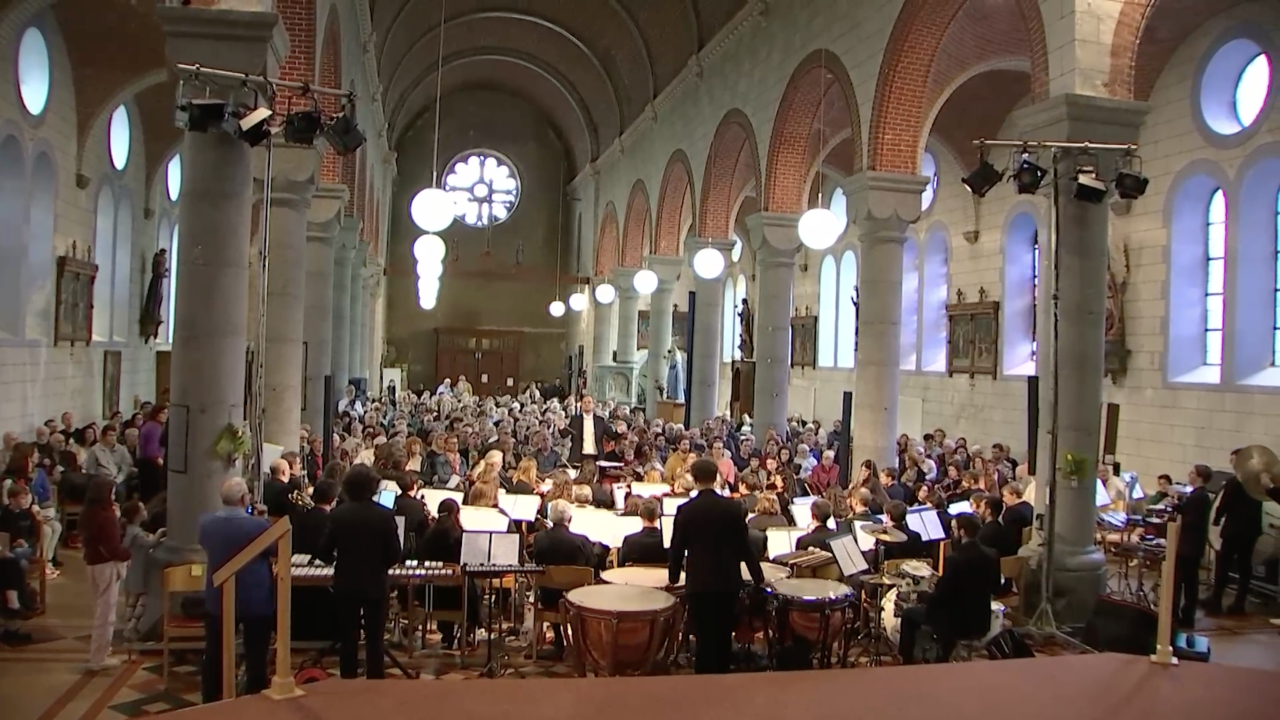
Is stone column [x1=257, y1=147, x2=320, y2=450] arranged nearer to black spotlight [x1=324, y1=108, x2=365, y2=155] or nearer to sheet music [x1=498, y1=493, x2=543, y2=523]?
black spotlight [x1=324, y1=108, x2=365, y2=155]

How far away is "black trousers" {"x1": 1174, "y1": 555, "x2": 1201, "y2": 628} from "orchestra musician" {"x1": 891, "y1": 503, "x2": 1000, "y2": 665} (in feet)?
11.4

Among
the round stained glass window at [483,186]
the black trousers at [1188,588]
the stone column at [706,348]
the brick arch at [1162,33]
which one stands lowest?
the black trousers at [1188,588]

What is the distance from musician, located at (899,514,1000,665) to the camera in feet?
22.1

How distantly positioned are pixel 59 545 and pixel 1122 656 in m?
11.0

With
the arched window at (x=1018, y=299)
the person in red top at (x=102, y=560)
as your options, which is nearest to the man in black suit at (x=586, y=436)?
the arched window at (x=1018, y=299)

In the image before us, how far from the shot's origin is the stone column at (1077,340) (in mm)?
8844

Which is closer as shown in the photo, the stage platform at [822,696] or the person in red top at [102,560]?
the stage platform at [822,696]

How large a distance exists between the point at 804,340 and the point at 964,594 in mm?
18822

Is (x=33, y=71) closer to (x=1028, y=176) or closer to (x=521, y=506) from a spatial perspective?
(x=521, y=506)

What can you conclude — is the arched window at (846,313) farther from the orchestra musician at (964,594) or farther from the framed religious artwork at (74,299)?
the orchestra musician at (964,594)

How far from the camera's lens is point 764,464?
13.5m

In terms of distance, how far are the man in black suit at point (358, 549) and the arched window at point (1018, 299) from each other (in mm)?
13784

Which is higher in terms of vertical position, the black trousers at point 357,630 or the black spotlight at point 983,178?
the black spotlight at point 983,178

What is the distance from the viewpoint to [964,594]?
675 cm
